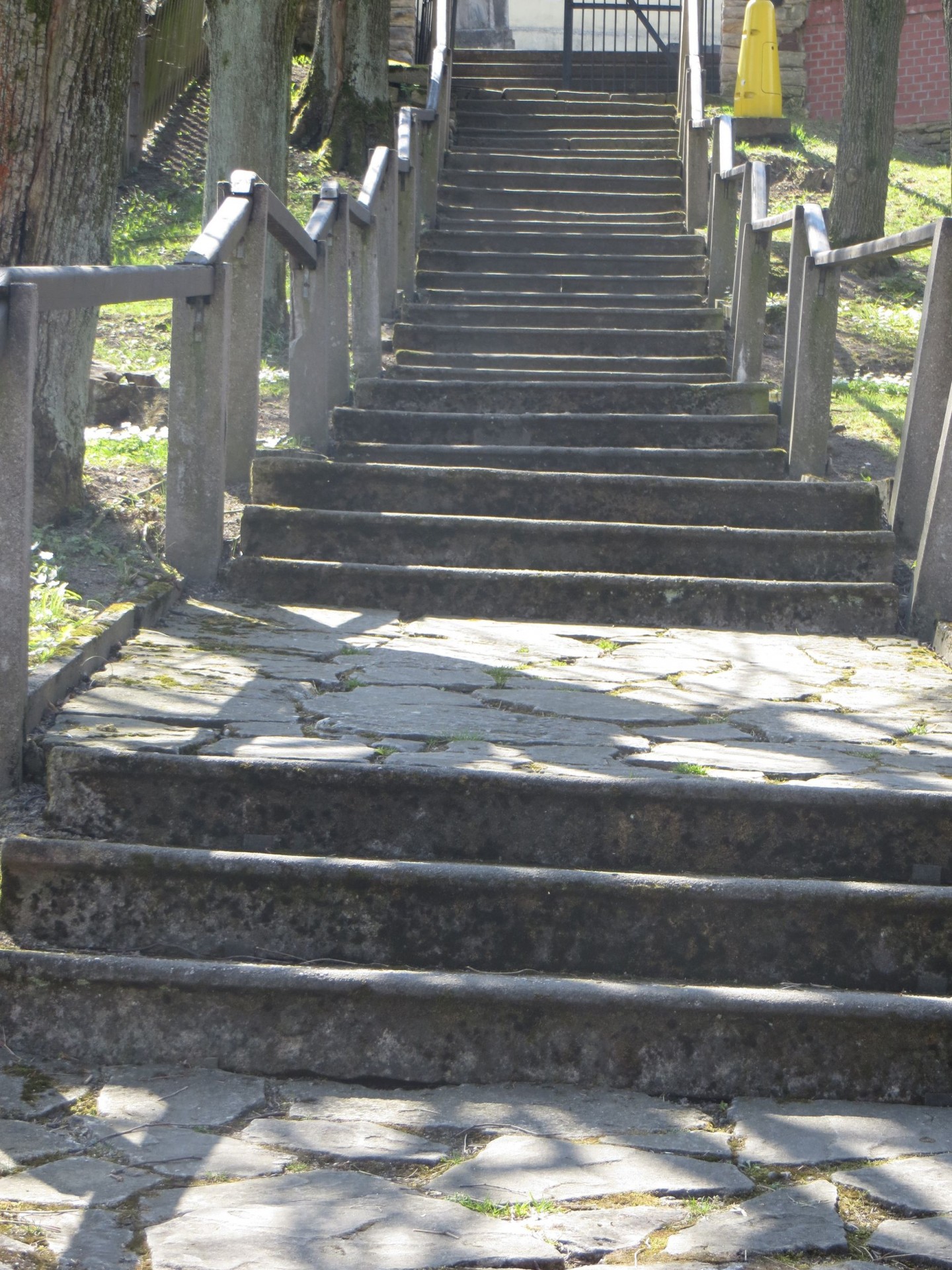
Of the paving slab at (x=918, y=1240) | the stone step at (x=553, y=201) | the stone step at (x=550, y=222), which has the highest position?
the stone step at (x=553, y=201)

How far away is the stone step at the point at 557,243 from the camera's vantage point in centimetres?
1002

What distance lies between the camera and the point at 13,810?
316 cm

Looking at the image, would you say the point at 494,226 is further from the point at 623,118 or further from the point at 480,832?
the point at 480,832

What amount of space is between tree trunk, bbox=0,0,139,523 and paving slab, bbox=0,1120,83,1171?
2.98 m

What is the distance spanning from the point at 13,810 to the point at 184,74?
16629mm

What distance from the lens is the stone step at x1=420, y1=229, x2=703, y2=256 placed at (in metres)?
10.0

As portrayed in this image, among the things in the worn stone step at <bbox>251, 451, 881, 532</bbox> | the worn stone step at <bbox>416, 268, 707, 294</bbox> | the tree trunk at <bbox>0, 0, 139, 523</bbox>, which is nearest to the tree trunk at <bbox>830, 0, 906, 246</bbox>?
the worn stone step at <bbox>416, 268, 707, 294</bbox>

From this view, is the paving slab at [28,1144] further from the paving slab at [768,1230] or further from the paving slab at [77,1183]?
the paving slab at [768,1230]

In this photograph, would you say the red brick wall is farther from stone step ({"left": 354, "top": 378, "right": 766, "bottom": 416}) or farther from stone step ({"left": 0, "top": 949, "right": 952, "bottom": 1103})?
stone step ({"left": 0, "top": 949, "right": 952, "bottom": 1103})

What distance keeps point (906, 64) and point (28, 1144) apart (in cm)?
1917

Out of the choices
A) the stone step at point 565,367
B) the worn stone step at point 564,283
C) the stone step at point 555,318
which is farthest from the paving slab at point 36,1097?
the worn stone step at point 564,283

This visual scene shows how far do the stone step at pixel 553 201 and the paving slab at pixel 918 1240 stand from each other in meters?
9.57

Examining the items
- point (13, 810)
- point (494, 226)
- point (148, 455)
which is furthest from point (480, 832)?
point (494, 226)

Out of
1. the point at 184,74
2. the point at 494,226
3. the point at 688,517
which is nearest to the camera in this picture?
the point at 688,517
